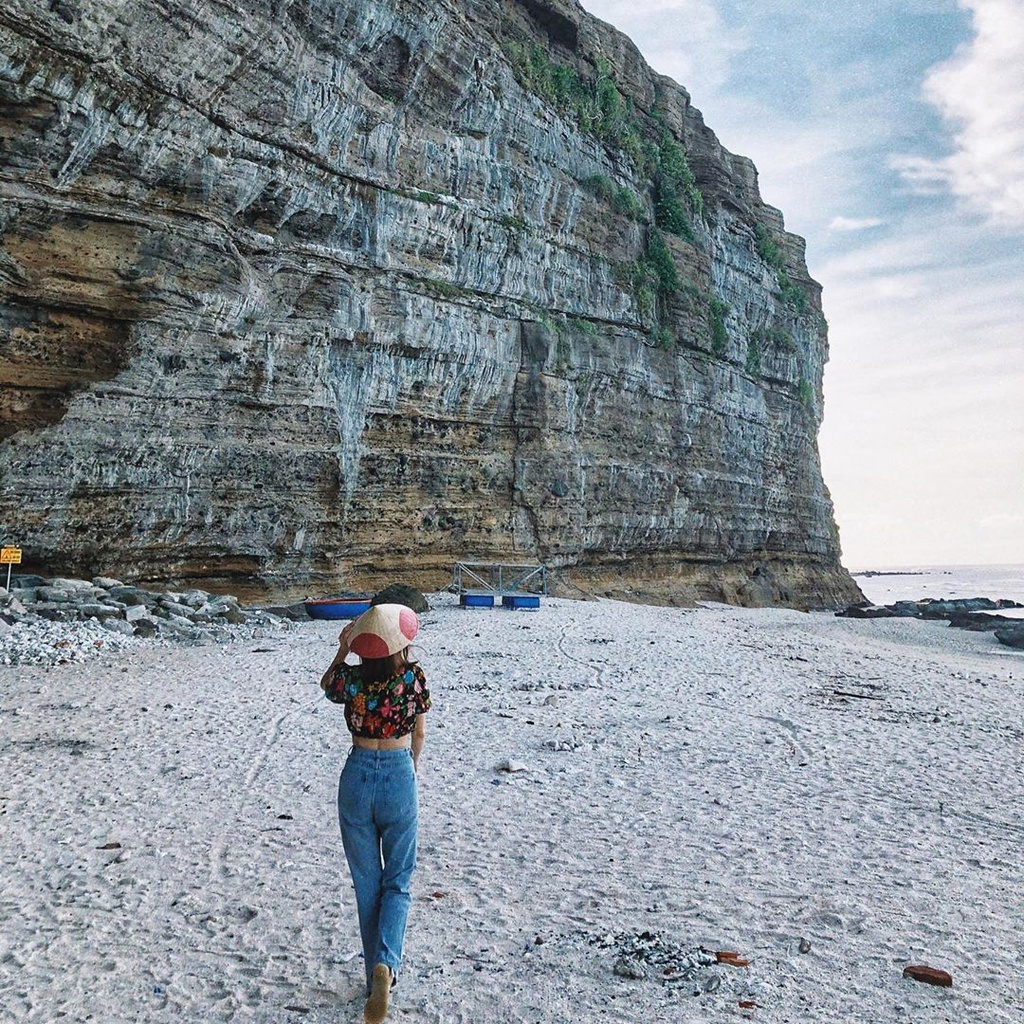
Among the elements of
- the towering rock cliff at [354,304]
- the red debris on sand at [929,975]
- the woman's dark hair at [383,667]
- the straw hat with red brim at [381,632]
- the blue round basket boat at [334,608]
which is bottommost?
the red debris on sand at [929,975]

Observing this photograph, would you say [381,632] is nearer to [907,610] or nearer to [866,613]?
[866,613]

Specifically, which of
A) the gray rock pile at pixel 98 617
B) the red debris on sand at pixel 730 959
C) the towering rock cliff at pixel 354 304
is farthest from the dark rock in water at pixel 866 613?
the red debris on sand at pixel 730 959

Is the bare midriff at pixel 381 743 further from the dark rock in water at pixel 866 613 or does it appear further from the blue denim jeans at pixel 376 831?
the dark rock in water at pixel 866 613

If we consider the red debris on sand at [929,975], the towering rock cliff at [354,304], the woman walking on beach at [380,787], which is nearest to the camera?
the woman walking on beach at [380,787]

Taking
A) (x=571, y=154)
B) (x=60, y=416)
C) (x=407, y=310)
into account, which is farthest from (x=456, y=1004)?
(x=571, y=154)

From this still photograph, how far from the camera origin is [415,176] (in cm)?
2550

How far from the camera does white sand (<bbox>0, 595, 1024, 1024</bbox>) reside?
3.68 metres

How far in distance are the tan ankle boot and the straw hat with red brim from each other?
1.41 metres

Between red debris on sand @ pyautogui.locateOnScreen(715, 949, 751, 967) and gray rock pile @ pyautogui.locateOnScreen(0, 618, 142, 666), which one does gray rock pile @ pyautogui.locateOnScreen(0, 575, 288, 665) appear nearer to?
gray rock pile @ pyautogui.locateOnScreen(0, 618, 142, 666)

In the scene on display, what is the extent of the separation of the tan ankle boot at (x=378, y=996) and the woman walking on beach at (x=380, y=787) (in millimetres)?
111

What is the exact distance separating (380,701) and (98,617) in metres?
14.4

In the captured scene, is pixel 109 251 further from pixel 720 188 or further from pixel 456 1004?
pixel 720 188

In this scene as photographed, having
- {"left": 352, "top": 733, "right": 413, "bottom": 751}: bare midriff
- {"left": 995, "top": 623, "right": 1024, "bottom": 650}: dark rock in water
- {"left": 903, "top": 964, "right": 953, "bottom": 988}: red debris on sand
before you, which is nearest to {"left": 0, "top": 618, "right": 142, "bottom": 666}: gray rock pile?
{"left": 352, "top": 733, "right": 413, "bottom": 751}: bare midriff

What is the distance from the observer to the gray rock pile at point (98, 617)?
42.9 feet
